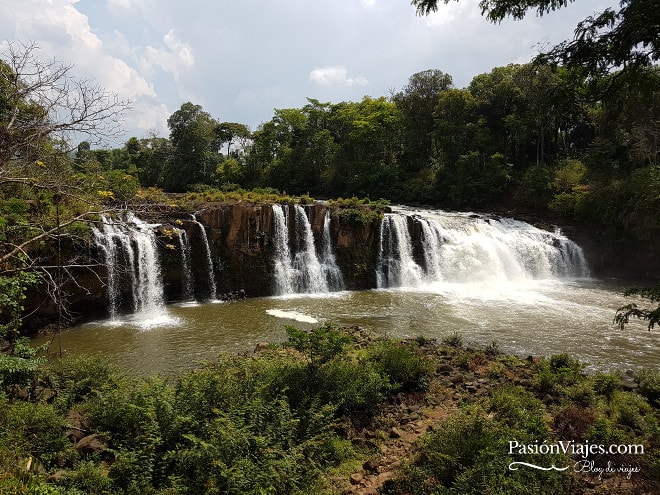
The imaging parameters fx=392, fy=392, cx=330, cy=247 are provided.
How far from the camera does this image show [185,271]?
15.7m

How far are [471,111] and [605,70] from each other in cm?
2601

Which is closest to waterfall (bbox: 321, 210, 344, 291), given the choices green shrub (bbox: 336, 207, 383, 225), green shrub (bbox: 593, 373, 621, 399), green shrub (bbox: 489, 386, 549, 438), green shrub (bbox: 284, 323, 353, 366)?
green shrub (bbox: 336, 207, 383, 225)

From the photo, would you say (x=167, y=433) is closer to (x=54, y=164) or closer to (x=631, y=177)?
(x=54, y=164)

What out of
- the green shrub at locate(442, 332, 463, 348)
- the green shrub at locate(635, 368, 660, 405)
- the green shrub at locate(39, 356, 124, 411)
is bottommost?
the green shrub at locate(635, 368, 660, 405)

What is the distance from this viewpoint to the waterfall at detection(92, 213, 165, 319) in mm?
13750

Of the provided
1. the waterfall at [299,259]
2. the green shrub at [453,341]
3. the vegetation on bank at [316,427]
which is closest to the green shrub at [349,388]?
the vegetation on bank at [316,427]

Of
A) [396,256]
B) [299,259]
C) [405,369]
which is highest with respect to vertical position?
[299,259]

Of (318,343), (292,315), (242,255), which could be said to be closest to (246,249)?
(242,255)

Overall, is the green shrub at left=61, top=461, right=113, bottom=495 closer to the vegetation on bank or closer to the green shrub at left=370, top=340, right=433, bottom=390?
the vegetation on bank

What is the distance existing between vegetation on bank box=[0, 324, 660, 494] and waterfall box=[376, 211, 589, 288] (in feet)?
35.1

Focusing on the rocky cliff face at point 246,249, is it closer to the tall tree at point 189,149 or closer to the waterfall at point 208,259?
the waterfall at point 208,259

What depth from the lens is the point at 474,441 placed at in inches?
180

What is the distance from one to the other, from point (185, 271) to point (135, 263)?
75.9 inches

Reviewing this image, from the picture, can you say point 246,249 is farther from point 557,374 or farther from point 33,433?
point 557,374
